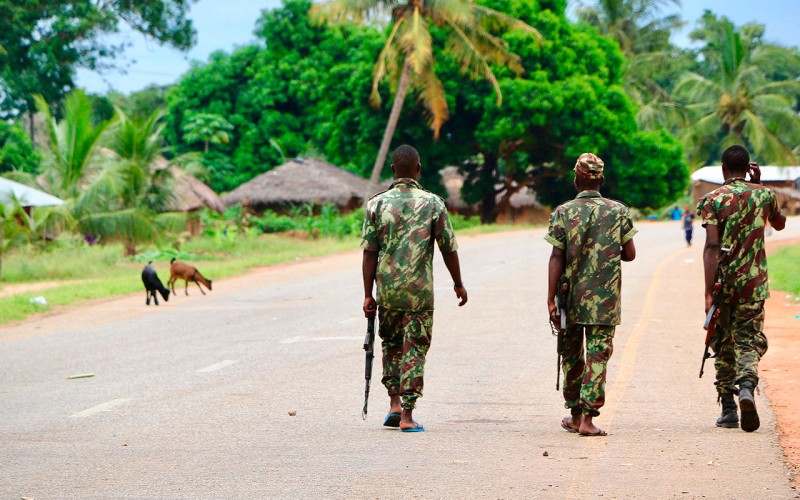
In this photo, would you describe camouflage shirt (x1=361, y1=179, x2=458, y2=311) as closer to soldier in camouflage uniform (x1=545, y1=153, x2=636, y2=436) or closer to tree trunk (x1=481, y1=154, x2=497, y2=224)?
soldier in camouflage uniform (x1=545, y1=153, x2=636, y2=436)

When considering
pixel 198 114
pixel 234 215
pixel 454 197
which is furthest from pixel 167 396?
pixel 198 114

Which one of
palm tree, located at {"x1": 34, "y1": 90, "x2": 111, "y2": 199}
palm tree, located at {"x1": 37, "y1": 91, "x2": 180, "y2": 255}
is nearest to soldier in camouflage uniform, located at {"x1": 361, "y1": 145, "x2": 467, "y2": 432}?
palm tree, located at {"x1": 37, "y1": 91, "x2": 180, "y2": 255}

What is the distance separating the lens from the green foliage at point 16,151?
4084 centimetres

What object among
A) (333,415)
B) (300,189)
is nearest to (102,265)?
(300,189)

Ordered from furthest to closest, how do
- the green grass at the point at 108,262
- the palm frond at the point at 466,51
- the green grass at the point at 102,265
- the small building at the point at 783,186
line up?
the small building at the point at 783,186 < the palm frond at the point at 466,51 < the green grass at the point at 108,262 < the green grass at the point at 102,265

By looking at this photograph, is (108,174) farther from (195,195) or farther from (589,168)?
(589,168)

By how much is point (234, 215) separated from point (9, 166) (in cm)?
892

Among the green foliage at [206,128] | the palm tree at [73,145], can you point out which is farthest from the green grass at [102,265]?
the green foliage at [206,128]

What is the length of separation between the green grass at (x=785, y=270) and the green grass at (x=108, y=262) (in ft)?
35.1

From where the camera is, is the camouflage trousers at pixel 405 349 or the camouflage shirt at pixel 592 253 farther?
the camouflage trousers at pixel 405 349

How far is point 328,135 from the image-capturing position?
47625 millimetres

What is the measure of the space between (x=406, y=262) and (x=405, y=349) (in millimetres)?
561

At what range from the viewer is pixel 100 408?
8.52 meters

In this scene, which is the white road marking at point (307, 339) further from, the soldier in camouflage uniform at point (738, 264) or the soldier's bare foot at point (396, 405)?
the soldier in camouflage uniform at point (738, 264)
